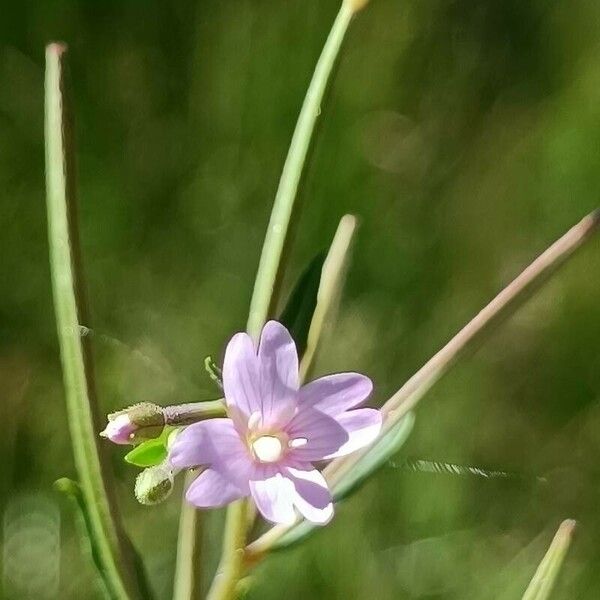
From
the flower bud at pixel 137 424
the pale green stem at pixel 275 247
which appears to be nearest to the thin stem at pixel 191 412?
the flower bud at pixel 137 424

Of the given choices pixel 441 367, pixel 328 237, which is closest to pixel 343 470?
pixel 441 367

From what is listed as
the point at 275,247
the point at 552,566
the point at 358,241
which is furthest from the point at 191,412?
the point at 358,241

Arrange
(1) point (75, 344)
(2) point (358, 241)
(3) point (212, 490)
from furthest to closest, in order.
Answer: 1. (2) point (358, 241)
2. (1) point (75, 344)
3. (3) point (212, 490)

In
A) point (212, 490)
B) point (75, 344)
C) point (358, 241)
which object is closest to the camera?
point (212, 490)

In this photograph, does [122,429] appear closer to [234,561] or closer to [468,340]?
[234,561]

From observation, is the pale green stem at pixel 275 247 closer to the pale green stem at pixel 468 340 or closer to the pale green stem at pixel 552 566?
the pale green stem at pixel 468 340

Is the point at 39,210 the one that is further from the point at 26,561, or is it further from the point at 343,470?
the point at 343,470
